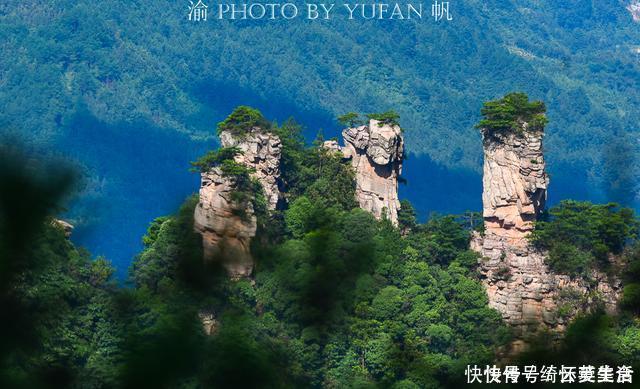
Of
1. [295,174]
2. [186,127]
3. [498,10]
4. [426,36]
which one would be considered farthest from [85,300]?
[498,10]

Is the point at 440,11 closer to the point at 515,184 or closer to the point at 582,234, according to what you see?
the point at 515,184

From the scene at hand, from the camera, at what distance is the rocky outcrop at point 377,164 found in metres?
21.9

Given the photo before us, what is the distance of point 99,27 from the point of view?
191 ft

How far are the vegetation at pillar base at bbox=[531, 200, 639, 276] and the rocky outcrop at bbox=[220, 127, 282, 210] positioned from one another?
3.60 metres

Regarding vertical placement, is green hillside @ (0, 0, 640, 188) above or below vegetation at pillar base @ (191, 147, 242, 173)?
above

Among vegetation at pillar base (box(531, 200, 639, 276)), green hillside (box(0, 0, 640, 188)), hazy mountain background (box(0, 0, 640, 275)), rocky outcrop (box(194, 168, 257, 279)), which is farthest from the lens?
green hillside (box(0, 0, 640, 188))

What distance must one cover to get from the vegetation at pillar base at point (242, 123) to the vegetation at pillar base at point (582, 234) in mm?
4056

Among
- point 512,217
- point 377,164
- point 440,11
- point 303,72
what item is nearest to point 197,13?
point 303,72

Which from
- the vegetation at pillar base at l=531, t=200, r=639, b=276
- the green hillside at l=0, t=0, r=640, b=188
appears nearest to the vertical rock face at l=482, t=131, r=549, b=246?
the vegetation at pillar base at l=531, t=200, r=639, b=276

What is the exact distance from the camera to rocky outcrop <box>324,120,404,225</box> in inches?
862

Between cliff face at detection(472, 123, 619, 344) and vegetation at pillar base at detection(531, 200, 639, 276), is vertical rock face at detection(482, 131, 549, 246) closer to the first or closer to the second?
cliff face at detection(472, 123, 619, 344)

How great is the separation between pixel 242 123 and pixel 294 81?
124 feet

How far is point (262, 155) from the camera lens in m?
21.3

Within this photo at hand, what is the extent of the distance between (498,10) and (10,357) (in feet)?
221
